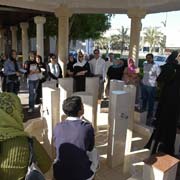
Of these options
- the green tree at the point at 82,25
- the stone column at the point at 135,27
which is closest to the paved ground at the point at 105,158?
the stone column at the point at 135,27

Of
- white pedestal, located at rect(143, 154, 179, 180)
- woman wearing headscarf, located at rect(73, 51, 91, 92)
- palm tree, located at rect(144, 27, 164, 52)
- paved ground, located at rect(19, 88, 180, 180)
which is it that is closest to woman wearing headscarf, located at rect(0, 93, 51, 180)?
white pedestal, located at rect(143, 154, 179, 180)

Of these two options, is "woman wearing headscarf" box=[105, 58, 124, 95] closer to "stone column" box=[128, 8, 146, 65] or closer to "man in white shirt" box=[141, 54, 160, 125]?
"man in white shirt" box=[141, 54, 160, 125]

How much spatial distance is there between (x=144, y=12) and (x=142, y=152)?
626 centimetres

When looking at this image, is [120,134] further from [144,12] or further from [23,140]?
[144,12]

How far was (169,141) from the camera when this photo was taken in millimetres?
4336

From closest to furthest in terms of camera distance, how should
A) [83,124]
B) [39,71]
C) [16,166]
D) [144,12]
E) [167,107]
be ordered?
1. [16,166]
2. [83,124]
3. [167,107]
4. [39,71]
5. [144,12]

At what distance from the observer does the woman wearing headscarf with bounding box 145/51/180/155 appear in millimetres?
4051

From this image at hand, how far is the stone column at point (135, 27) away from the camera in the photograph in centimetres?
967

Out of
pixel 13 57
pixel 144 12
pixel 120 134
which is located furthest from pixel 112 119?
pixel 144 12

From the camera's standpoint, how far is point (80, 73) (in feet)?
22.7

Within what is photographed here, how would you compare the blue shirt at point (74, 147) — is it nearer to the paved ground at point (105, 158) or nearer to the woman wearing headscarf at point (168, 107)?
the paved ground at point (105, 158)

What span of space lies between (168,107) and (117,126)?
81cm

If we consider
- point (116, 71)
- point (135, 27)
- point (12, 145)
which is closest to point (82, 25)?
point (135, 27)

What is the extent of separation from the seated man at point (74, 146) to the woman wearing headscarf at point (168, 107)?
1.96m
